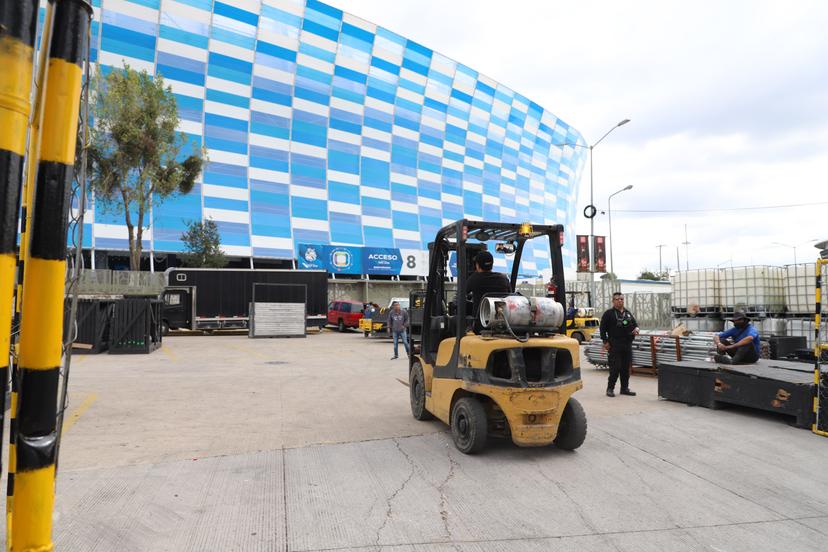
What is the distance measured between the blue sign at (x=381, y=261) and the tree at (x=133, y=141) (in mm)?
14782

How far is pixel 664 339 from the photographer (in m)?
12.1

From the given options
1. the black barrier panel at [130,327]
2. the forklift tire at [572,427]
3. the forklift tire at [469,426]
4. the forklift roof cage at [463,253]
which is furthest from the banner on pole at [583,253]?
the forklift tire at [469,426]

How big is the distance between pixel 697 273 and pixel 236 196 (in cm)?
2990

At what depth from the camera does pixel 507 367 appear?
223 inches

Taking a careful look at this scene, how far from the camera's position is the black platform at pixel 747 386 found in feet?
22.6

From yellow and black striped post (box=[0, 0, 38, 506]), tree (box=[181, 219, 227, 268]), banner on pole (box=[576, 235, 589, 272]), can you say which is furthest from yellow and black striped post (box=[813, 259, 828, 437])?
tree (box=[181, 219, 227, 268])

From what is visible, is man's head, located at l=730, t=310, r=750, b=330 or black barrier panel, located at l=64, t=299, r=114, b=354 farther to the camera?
black barrier panel, located at l=64, t=299, r=114, b=354

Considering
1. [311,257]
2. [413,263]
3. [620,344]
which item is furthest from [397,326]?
[413,263]

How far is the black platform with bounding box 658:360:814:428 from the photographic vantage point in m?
6.89

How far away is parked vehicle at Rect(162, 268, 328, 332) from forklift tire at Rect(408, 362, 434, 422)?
735 inches

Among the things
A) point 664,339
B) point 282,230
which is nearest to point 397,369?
point 664,339

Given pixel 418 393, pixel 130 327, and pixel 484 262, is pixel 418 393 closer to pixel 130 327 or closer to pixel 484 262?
pixel 484 262

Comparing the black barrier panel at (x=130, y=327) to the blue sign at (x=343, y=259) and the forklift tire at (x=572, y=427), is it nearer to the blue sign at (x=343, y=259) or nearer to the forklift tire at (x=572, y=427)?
the forklift tire at (x=572, y=427)

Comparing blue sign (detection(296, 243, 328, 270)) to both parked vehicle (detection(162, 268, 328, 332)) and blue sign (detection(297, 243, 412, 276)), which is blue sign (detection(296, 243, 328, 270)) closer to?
blue sign (detection(297, 243, 412, 276))
